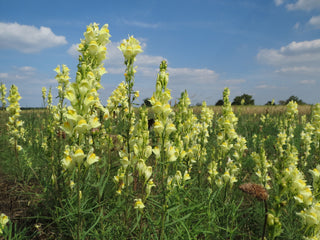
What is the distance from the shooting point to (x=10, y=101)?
17.4ft

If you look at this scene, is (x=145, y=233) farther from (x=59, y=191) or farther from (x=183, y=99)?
(x=183, y=99)

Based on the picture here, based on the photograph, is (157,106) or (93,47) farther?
(93,47)

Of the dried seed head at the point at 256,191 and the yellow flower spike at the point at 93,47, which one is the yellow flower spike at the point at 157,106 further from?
the dried seed head at the point at 256,191

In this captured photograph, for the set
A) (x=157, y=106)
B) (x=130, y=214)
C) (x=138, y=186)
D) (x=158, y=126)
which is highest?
(x=157, y=106)

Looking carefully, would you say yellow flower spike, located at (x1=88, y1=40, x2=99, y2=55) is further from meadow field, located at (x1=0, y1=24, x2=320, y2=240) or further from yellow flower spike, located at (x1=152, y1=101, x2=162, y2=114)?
yellow flower spike, located at (x1=152, y1=101, x2=162, y2=114)

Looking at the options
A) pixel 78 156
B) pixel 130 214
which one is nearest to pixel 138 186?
pixel 130 214

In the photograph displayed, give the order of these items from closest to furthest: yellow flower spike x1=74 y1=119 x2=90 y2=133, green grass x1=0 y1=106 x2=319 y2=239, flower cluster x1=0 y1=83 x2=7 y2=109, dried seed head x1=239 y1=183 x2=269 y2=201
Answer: yellow flower spike x1=74 y1=119 x2=90 y2=133
dried seed head x1=239 y1=183 x2=269 y2=201
green grass x1=0 y1=106 x2=319 y2=239
flower cluster x1=0 y1=83 x2=7 y2=109

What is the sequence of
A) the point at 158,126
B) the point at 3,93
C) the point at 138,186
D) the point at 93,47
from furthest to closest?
the point at 3,93
the point at 138,186
the point at 93,47
the point at 158,126

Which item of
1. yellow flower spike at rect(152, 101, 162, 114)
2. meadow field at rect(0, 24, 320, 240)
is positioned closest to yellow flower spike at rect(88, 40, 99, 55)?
meadow field at rect(0, 24, 320, 240)

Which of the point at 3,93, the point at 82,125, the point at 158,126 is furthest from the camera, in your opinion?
the point at 3,93

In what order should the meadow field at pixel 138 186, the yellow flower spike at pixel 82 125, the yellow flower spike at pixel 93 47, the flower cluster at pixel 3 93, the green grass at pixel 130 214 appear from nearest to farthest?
1. the yellow flower spike at pixel 82 125
2. the meadow field at pixel 138 186
3. the yellow flower spike at pixel 93 47
4. the green grass at pixel 130 214
5. the flower cluster at pixel 3 93

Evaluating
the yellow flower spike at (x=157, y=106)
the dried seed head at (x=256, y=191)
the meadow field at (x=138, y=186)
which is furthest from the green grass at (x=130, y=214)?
the yellow flower spike at (x=157, y=106)

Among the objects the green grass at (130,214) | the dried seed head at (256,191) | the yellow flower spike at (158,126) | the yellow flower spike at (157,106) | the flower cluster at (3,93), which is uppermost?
the flower cluster at (3,93)

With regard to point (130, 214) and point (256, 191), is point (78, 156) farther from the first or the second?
point (256, 191)
